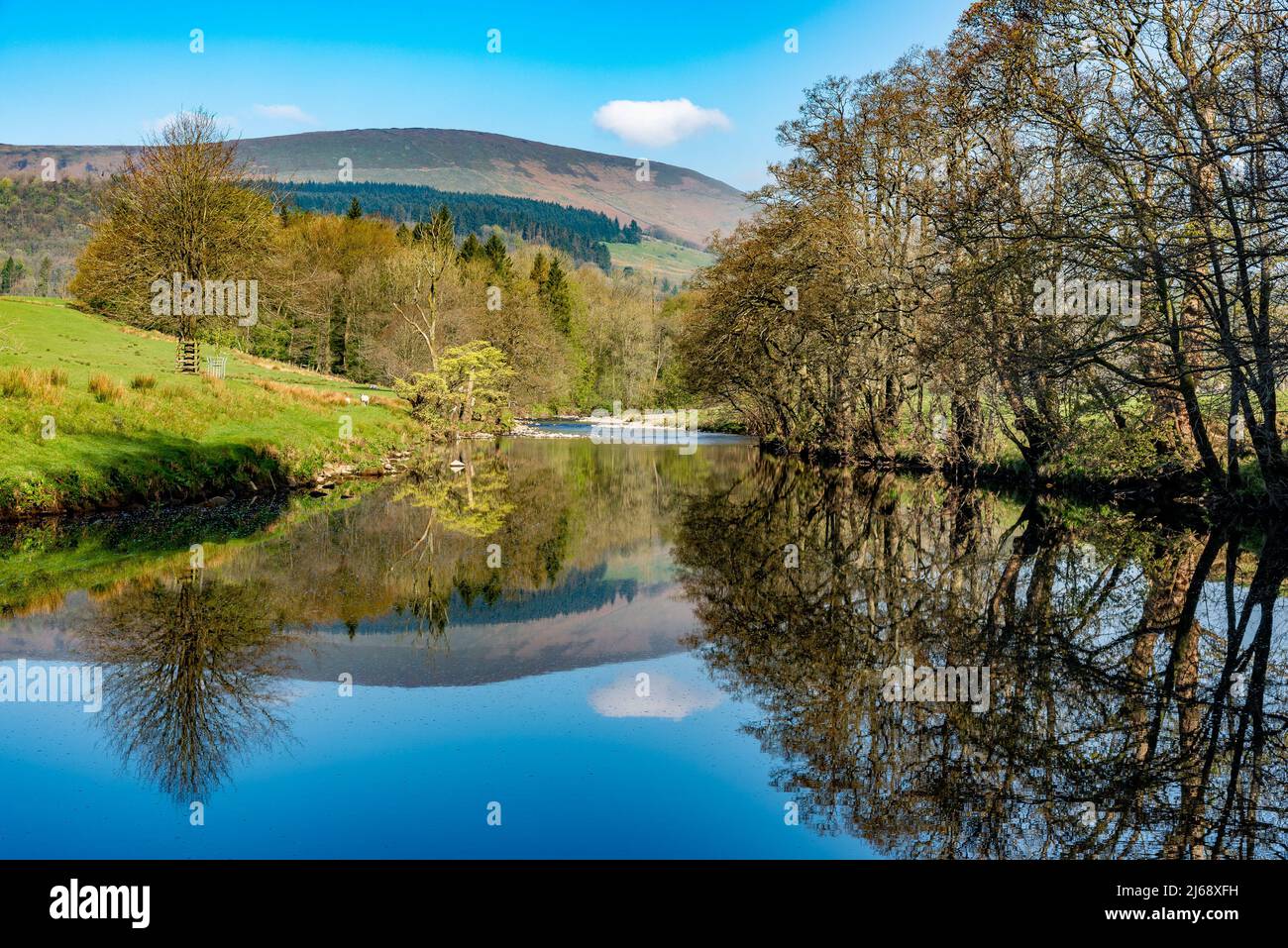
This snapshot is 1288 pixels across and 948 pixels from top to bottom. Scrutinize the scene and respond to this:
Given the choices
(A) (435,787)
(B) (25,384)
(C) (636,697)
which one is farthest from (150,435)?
(A) (435,787)

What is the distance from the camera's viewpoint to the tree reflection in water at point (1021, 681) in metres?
5.59

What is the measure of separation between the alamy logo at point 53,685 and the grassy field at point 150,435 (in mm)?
10913

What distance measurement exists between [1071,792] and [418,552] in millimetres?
11126

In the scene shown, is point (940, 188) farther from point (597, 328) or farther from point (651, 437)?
point (597, 328)

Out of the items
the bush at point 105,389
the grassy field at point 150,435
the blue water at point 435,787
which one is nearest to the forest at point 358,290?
the grassy field at point 150,435

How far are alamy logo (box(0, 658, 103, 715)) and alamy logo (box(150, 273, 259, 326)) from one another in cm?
3304

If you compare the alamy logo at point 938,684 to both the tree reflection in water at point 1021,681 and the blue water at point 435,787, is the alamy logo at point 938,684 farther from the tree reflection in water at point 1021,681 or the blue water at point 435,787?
the blue water at point 435,787

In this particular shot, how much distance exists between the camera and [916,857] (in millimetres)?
5137

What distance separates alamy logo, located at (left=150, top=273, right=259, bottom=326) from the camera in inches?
1494

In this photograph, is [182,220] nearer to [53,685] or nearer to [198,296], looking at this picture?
[198,296]
